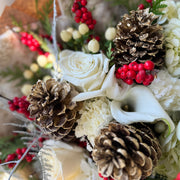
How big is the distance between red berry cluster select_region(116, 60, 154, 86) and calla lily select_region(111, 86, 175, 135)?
0.03 metres

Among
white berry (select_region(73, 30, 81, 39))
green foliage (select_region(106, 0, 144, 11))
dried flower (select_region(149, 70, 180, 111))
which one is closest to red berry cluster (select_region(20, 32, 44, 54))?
white berry (select_region(73, 30, 81, 39))

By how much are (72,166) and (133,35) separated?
0.35 metres

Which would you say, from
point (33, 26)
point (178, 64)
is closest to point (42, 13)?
point (33, 26)

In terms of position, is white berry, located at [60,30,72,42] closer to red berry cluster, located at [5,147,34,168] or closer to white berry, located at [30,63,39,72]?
white berry, located at [30,63,39,72]

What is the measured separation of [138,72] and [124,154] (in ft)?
0.54

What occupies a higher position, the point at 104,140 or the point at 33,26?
the point at 33,26

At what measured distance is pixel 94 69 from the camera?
392 mm

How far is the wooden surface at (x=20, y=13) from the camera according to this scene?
516mm

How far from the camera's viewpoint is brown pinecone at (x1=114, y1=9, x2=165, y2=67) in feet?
1.27

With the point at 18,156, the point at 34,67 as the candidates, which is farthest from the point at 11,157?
the point at 34,67

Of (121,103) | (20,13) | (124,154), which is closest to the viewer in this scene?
(124,154)

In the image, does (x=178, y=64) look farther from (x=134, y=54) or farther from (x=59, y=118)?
(x=59, y=118)

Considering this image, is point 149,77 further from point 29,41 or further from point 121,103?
point 29,41

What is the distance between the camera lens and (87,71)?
397 mm
